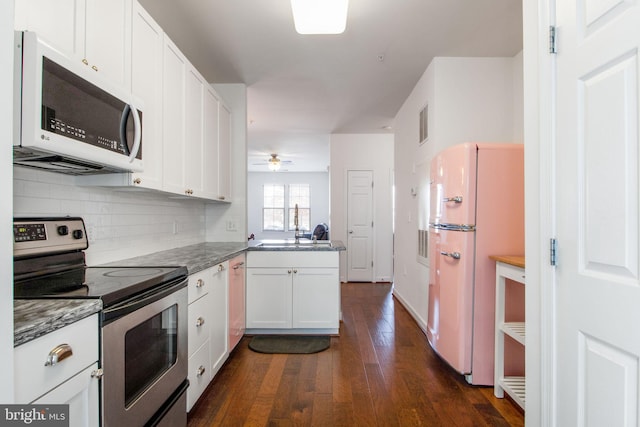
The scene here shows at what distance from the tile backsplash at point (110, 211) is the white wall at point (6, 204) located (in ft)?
3.01

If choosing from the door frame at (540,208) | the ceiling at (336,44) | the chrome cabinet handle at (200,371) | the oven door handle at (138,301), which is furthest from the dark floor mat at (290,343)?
the ceiling at (336,44)

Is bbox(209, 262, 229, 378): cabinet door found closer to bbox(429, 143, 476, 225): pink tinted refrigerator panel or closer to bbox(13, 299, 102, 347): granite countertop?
bbox(13, 299, 102, 347): granite countertop

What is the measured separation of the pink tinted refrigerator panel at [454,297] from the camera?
2.22 m

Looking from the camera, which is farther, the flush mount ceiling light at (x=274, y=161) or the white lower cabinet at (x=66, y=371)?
the flush mount ceiling light at (x=274, y=161)

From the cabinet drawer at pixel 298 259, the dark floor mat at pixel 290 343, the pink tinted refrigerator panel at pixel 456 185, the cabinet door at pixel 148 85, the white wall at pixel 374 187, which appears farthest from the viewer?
the white wall at pixel 374 187

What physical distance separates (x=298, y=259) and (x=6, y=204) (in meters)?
2.53

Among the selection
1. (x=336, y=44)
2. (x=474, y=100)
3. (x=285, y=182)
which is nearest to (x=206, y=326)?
(x=336, y=44)

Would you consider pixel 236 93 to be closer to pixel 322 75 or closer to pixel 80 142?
pixel 322 75

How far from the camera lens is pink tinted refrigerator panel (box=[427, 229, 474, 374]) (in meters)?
2.22

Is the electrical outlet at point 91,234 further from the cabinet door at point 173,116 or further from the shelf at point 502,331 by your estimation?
the shelf at point 502,331

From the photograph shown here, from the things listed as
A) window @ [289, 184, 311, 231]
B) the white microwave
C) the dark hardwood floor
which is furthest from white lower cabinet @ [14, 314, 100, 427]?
window @ [289, 184, 311, 231]

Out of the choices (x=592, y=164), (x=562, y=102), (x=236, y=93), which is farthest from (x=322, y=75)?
(x=592, y=164)

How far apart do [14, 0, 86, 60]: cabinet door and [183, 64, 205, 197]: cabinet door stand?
102 centimetres

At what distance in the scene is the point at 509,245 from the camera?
2.24 metres
